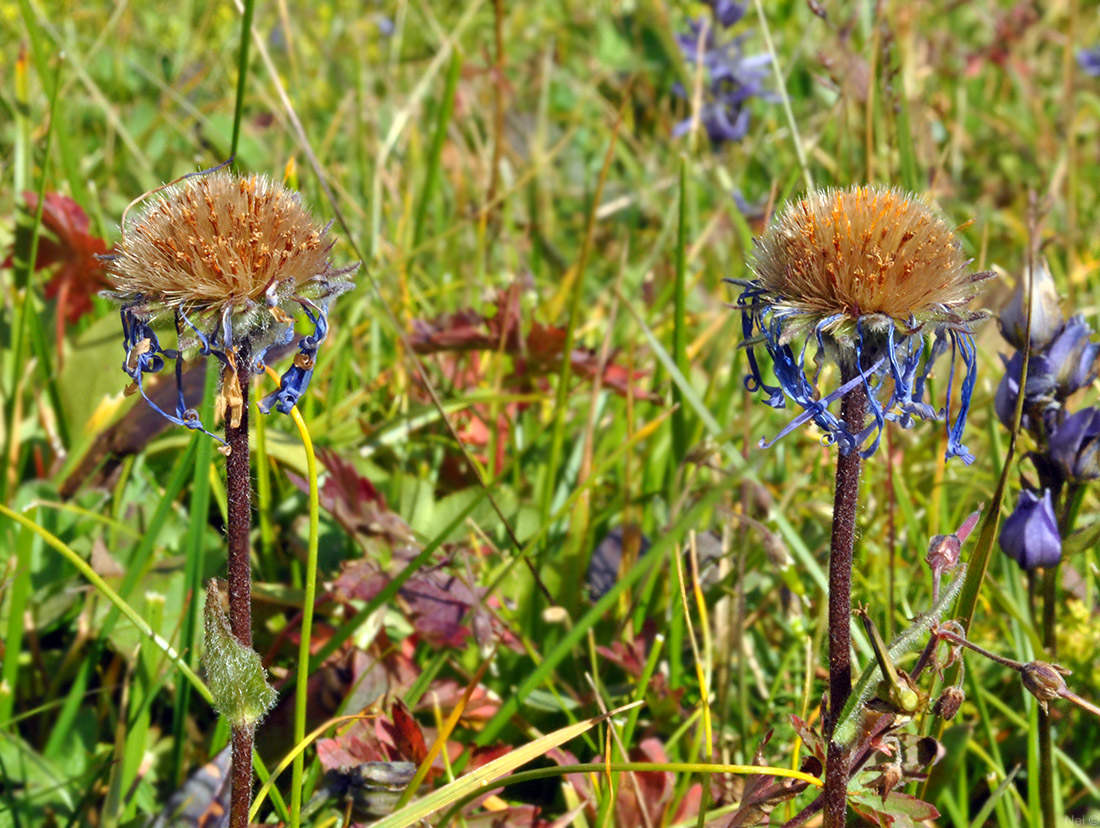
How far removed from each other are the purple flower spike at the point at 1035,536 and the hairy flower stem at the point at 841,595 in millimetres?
359

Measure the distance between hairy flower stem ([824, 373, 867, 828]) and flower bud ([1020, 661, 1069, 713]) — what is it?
0.17 metres

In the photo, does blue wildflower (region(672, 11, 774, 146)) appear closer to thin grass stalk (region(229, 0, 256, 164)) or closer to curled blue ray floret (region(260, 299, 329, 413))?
thin grass stalk (region(229, 0, 256, 164))

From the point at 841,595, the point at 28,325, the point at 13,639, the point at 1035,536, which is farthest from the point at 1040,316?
the point at 28,325

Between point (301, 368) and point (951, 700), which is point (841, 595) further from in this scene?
point (301, 368)

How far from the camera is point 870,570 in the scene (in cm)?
199

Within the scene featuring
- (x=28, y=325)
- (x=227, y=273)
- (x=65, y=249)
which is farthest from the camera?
(x=65, y=249)

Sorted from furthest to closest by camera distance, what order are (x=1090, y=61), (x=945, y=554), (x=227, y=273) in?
(x=1090, y=61) < (x=945, y=554) < (x=227, y=273)

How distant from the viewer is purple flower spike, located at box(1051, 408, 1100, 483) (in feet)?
4.29

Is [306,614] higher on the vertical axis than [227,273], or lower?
lower

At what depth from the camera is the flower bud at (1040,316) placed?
137 cm

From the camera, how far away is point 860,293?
3.19 ft

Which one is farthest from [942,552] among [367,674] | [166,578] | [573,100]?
[573,100]

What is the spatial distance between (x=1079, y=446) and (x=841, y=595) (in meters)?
0.47

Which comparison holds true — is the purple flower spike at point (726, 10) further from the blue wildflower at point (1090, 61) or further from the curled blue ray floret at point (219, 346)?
the curled blue ray floret at point (219, 346)
